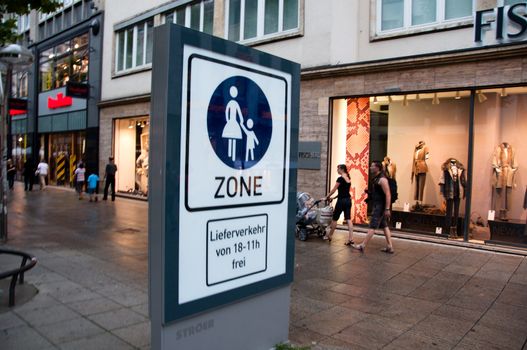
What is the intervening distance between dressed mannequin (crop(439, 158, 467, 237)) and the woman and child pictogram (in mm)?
8331

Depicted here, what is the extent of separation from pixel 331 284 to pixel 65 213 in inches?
401

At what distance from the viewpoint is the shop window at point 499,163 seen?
10156 mm

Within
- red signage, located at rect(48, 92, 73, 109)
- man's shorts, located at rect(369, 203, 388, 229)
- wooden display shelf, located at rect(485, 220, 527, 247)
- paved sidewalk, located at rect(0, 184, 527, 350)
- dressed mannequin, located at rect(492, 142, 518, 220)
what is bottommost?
paved sidewalk, located at rect(0, 184, 527, 350)

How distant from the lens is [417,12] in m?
10.9

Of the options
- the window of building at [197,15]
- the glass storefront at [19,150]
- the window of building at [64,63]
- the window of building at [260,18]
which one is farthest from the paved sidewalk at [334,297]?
the glass storefront at [19,150]

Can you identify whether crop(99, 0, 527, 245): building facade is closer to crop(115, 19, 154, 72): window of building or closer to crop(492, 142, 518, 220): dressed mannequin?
crop(492, 142, 518, 220): dressed mannequin

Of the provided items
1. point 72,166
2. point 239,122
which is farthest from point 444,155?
point 72,166

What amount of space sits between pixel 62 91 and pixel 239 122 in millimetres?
23795

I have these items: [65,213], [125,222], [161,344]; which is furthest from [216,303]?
[65,213]

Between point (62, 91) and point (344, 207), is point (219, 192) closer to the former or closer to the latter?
point (344, 207)

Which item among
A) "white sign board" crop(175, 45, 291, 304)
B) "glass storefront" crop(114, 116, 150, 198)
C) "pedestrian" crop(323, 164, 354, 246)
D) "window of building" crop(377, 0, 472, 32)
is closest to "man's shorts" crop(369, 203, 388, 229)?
"pedestrian" crop(323, 164, 354, 246)

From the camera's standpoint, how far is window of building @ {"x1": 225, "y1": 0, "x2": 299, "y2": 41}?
1302cm

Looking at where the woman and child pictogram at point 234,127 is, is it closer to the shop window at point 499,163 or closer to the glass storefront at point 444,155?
the glass storefront at point 444,155

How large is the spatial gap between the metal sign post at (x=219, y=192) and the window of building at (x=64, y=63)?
21.2 meters
